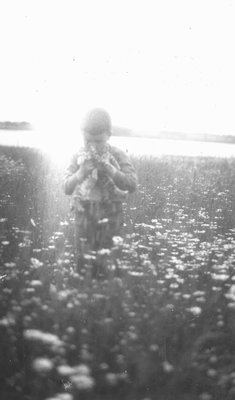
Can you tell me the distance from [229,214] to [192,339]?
20.1ft

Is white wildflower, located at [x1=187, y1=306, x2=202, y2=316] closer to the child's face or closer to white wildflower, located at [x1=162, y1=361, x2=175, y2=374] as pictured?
white wildflower, located at [x1=162, y1=361, x2=175, y2=374]

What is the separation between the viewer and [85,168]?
12.7 feet

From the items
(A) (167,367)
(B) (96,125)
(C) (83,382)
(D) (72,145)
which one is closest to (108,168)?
(B) (96,125)

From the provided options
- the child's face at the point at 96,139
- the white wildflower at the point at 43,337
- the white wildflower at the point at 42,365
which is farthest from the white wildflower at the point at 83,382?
the child's face at the point at 96,139

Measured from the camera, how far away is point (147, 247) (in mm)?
5641

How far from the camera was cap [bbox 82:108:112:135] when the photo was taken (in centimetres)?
387

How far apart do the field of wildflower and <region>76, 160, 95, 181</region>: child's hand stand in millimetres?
819

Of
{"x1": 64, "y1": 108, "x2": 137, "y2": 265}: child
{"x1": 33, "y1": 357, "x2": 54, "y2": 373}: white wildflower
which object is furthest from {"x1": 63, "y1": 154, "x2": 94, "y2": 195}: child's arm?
{"x1": 33, "y1": 357, "x2": 54, "y2": 373}: white wildflower

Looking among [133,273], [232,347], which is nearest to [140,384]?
[232,347]

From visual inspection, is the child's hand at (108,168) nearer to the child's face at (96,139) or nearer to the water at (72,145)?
the child's face at (96,139)

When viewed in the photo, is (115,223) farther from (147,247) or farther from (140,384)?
(140,384)

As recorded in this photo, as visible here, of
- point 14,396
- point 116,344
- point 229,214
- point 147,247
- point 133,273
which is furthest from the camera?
point 229,214

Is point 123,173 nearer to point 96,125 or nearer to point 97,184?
point 97,184

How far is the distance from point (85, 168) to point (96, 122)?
418 mm
